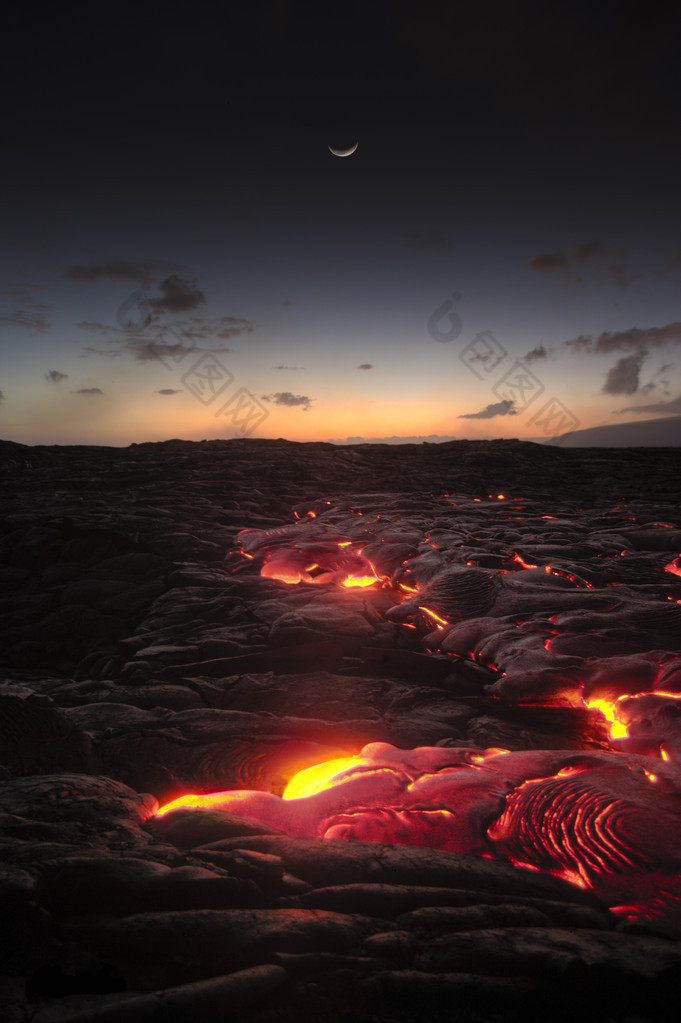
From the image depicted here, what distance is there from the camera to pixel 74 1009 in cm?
136

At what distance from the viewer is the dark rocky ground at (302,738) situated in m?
1.50

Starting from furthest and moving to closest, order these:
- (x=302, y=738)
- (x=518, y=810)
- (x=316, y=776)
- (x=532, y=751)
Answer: (x=302, y=738)
(x=532, y=751)
(x=316, y=776)
(x=518, y=810)

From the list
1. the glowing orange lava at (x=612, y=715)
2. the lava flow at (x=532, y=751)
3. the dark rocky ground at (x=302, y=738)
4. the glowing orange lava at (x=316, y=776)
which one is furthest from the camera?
the glowing orange lava at (x=612, y=715)

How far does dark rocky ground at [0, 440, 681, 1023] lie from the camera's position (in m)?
1.50

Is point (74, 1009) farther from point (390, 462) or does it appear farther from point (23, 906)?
point (390, 462)

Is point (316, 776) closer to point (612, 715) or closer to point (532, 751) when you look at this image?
point (532, 751)

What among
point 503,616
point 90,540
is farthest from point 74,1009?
point 90,540

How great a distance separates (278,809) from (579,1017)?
59.3 inches

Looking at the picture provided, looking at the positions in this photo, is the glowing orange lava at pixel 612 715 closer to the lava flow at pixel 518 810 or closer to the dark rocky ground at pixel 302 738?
the dark rocky ground at pixel 302 738

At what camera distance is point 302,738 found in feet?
10.6

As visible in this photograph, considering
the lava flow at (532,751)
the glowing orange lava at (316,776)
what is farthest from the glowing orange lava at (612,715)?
the glowing orange lava at (316,776)

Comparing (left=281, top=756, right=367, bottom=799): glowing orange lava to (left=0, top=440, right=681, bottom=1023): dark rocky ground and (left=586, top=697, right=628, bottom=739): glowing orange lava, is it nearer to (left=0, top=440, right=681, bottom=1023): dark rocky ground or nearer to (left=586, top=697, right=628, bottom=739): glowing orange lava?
(left=0, top=440, right=681, bottom=1023): dark rocky ground

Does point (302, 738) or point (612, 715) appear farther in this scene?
point (612, 715)

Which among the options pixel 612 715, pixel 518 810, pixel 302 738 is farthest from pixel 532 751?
pixel 302 738
